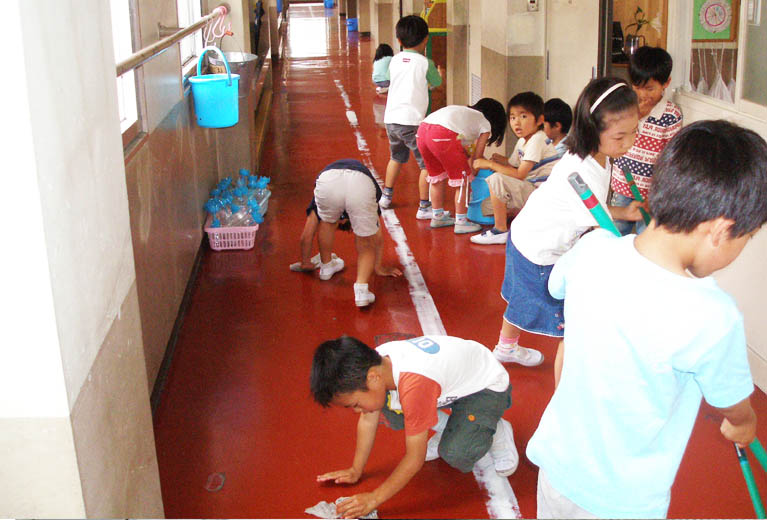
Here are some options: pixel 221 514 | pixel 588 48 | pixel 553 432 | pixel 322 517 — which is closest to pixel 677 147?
pixel 553 432

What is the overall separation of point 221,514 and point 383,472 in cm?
61

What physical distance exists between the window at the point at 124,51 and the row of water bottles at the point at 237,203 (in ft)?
6.19

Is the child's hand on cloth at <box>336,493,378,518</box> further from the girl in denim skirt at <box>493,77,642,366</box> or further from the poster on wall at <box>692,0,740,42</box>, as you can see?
the poster on wall at <box>692,0,740,42</box>

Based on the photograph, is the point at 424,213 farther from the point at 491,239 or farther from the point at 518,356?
the point at 518,356

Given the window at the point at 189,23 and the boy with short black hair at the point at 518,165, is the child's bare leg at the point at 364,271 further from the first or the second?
the window at the point at 189,23

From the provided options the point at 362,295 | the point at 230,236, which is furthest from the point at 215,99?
the point at 362,295

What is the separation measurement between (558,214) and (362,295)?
166 cm

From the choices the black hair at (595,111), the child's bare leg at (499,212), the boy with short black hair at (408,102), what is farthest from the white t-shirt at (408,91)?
the black hair at (595,111)

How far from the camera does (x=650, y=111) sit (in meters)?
4.27

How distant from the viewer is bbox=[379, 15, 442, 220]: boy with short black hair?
639 cm

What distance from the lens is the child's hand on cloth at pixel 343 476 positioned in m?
2.90

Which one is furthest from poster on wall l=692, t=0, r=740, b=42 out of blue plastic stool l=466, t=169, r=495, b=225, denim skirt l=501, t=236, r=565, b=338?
blue plastic stool l=466, t=169, r=495, b=225

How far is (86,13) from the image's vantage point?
5.96ft

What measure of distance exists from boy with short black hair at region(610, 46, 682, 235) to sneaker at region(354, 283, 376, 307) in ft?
4.76
